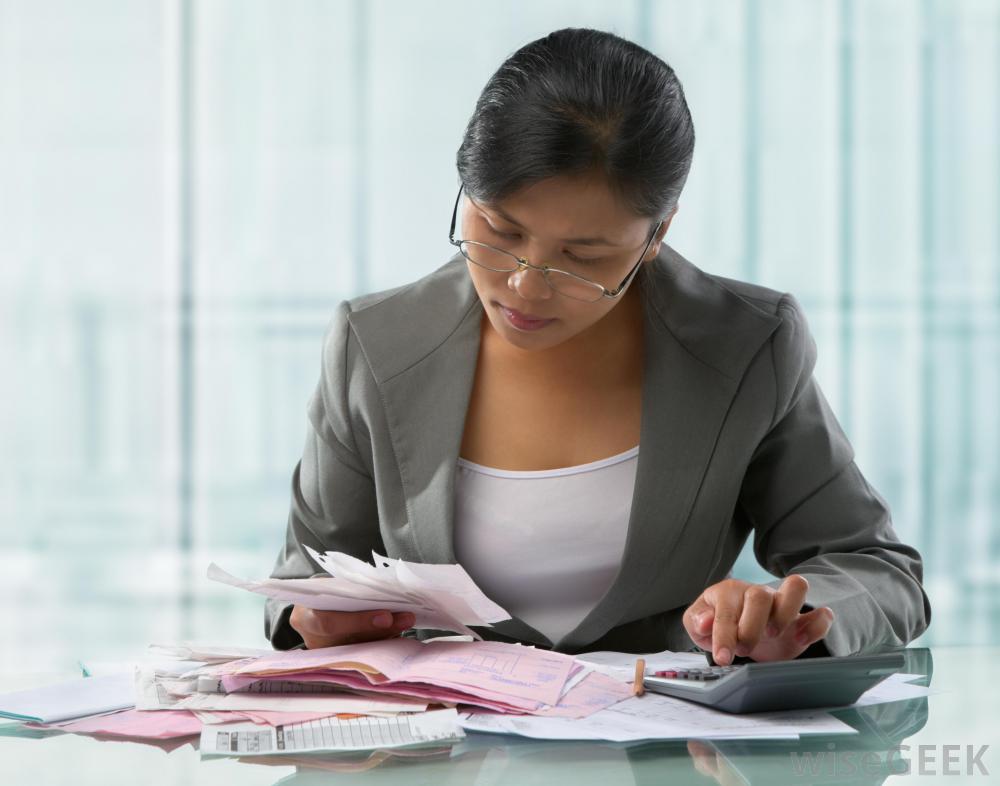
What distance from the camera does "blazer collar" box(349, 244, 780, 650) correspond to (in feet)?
4.24

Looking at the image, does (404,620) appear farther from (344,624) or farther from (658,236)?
(658,236)

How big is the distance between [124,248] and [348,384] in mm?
2955

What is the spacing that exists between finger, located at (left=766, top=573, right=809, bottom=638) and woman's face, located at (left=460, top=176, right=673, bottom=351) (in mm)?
382

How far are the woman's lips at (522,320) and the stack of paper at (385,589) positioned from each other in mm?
309

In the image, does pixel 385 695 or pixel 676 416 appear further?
pixel 676 416

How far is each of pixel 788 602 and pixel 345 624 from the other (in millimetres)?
394

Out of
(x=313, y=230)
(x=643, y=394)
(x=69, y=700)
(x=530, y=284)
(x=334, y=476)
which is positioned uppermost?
(x=313, y=230)

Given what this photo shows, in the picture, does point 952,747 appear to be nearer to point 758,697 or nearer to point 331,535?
point 758,697

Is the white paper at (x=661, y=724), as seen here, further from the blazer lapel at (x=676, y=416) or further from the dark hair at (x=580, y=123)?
the dark hair at (x=580, y=123)

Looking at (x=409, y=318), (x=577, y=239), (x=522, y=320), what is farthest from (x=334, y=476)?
(x=577, y=239)

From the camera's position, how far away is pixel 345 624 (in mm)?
1092

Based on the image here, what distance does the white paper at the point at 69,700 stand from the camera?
0.93m

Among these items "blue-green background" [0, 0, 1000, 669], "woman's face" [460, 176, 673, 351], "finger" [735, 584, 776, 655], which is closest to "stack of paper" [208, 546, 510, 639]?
"finger" [735, 584, 776, 655]

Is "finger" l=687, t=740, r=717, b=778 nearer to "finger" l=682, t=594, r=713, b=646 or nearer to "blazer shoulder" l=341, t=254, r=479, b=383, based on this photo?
"finger" l=682, t=594, r=713, b=646
